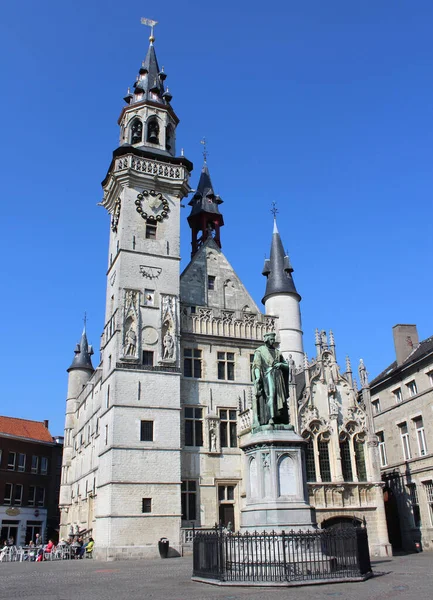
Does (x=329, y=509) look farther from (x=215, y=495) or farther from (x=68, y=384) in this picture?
(x=68, y=384)

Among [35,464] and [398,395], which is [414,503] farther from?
[35,464]

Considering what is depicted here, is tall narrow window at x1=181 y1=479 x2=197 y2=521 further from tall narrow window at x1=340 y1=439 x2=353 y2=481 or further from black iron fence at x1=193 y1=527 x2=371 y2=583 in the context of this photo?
black iron fence at x1=193 y1=527 x2=371 y2=583

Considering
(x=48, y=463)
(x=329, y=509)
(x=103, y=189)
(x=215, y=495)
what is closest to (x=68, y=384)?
(x=48, y=463)

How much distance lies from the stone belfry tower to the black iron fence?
14.0 meters

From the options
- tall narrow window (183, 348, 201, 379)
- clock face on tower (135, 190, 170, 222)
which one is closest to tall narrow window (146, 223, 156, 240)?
Result: clock face on tower (135, 190, 170, 222)

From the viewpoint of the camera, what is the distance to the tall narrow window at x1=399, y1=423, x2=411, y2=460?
2930 cm

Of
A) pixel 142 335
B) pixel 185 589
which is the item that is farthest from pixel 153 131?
pixel 185 589

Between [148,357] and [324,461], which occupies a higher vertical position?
[148,357]

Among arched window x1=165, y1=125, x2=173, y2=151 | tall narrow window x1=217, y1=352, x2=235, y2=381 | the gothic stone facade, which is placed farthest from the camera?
arched window x1=165, y1=125, x2=173, y2=151

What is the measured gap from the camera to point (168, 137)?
34.1 meters

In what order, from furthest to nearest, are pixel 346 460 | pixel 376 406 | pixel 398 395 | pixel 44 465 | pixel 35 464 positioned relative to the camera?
pixel 44 465, pixel 35 464, pixel 376 406, pixel 398 395, pixel 346 460

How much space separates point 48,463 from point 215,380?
28.4 meters

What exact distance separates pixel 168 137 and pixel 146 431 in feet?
60.7

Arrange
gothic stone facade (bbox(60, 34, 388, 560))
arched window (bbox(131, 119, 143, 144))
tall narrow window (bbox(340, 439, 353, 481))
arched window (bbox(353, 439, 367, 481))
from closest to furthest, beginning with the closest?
1. gothic stone facade (bbox(60, 34, 388, 560))
2. tall narrow window (bbox(340, 439, 353, 481))
3. arched window (bbox(353, 439, 367, 481))
4. arched window (bbox(131, 119, 143, 144))
